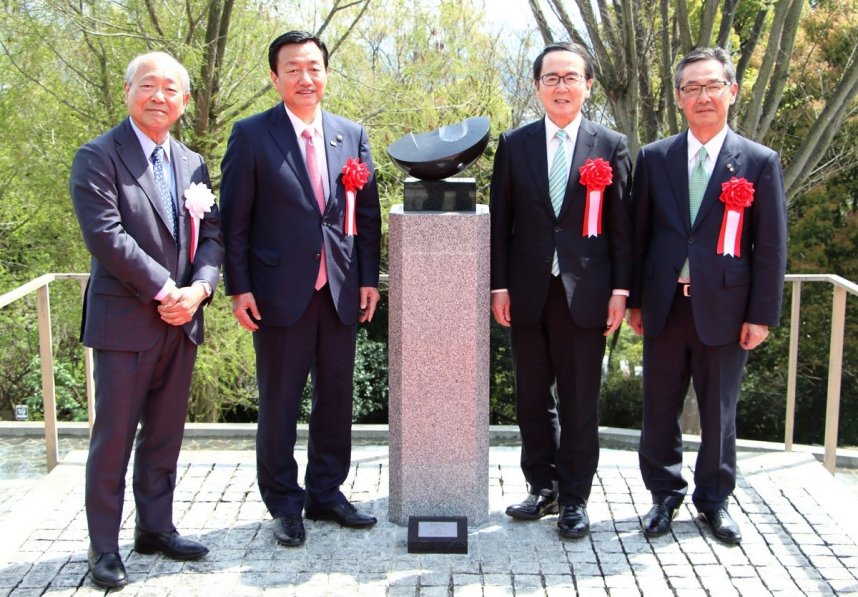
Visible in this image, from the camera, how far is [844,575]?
3.44 m

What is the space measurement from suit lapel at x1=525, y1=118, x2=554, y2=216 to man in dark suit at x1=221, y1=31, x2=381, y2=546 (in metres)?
0.63

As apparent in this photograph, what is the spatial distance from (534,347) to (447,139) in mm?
897

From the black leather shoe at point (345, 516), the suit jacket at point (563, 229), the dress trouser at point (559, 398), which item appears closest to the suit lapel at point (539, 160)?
the suit jacket at point (563, 229)

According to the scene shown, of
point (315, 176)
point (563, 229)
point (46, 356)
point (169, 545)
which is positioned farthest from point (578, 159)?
point (46, 356)

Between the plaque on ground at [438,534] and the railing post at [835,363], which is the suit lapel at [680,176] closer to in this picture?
the railing post at [835,363]

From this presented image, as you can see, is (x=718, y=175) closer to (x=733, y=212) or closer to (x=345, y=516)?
(x=733, y=212)

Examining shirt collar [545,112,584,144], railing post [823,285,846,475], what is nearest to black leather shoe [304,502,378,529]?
shirt collar [545,112,584,144]

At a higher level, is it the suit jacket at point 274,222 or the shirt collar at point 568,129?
the shirt collar at point 568,129

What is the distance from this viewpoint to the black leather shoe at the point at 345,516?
3805 millimetres

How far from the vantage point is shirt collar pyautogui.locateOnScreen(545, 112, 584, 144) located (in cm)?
367

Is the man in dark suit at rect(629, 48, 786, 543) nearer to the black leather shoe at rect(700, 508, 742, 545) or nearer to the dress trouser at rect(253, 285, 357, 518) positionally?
the black leather shoe at rect(700, 508, 742, 545)

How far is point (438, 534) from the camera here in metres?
3.62

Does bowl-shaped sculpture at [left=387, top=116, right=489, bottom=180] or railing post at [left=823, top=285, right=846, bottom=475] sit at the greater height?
bowl-shaped sculpture at [left=387, top=116, right=489, bottom=180]

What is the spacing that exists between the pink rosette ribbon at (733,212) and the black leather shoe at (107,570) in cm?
247
